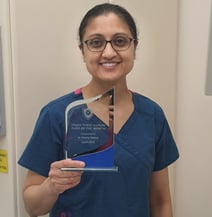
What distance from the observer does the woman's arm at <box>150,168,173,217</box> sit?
3.74 feet

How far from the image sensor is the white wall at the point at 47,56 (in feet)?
3.50

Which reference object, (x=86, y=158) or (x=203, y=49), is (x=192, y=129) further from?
(x=86, y=158)

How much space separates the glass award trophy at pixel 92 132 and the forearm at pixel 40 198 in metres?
0.11

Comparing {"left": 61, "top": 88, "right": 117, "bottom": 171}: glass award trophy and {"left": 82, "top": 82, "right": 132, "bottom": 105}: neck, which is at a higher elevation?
{"left": 82, "top": 82, "right": 132, "bottom": 105}: neck

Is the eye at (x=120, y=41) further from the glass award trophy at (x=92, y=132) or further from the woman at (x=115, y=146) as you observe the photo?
the glass award trophy at (x=92, y=132)

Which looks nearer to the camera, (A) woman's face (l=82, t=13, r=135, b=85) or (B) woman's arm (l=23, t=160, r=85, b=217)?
(B) woman's arm (l=23, t=160, r=85, b=217)

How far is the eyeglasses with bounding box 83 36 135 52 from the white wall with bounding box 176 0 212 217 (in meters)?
0.66

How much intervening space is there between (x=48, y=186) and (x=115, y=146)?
22cm

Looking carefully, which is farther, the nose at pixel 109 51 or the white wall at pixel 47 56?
the white wall at pixel 47 56

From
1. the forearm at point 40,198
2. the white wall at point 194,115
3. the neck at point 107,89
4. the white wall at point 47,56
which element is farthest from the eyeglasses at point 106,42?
the white wall at point 194,115

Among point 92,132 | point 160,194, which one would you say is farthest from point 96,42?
point 160,194

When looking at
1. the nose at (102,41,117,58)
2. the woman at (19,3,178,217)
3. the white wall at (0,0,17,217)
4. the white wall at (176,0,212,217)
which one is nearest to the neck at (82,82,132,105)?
the woman at (19,3,178,217)

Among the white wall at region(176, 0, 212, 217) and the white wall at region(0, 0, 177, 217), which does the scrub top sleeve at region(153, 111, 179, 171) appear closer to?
the white wall at region(0, 0, 177, 217)

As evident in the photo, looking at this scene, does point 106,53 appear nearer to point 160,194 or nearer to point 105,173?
point 105,173
